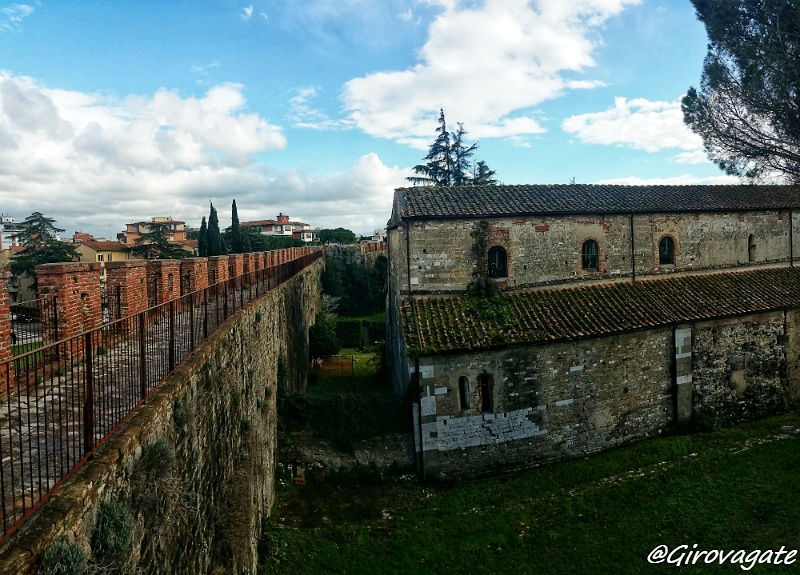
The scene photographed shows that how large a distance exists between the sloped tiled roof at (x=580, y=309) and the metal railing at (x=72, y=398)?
7.60 metres

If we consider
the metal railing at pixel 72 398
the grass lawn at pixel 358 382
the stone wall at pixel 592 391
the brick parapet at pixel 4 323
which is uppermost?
the brick parapet at pixel 4 323

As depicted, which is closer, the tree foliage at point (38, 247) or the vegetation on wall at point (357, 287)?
the tree foliage at point (38, 247)

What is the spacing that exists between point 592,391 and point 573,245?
5174mm

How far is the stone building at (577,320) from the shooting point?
542 inches

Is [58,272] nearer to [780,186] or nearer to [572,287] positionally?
[572,287]

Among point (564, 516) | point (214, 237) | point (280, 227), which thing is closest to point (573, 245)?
point (564, 516)

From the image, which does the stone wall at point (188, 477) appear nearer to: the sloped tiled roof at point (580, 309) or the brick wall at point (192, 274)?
the brick wall at point (192, 274)

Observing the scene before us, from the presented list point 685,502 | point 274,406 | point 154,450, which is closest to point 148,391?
point 154,450

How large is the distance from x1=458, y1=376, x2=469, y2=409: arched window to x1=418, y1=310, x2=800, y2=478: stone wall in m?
0.03

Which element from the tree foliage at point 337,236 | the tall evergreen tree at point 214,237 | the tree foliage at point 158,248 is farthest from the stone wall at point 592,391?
the tree foliage at point 337,236

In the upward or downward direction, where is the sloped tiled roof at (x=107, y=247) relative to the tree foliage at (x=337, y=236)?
downward

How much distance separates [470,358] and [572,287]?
5557 millimetres

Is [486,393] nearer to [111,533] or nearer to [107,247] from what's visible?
[111,533]

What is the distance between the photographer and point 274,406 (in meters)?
12.8
